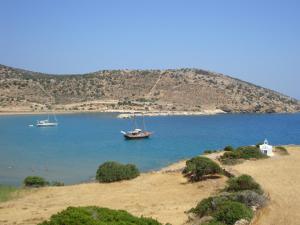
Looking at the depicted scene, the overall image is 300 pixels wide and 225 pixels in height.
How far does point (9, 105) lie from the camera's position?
132 meters

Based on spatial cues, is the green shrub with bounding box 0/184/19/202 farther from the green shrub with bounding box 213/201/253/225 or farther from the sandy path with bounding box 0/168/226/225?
the green shrub with bounding box 213/201/253/225

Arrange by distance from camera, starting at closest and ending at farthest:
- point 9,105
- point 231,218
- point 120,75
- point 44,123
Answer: point 231,218 < point 44,123 < point 9,105 < point 120,75

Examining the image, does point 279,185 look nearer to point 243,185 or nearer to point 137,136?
point 243,185

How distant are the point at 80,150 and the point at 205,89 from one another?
10091 cm

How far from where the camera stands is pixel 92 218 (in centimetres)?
1260

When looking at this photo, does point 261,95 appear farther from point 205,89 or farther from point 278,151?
point 278,151

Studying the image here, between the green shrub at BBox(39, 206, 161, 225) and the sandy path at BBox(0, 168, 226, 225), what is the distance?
505 centimetres

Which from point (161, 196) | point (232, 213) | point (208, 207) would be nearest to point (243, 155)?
point (161, 196)

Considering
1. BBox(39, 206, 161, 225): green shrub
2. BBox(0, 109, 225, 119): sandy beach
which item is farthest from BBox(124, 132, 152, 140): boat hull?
BBox(39, 206, 161, 225): green shrub

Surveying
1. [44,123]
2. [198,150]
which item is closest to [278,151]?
[198,150]

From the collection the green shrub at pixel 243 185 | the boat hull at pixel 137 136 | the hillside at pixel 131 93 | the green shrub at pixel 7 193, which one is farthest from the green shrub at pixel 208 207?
the hillside at pixel 131 93

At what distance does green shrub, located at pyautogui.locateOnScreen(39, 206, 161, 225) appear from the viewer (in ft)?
40.1

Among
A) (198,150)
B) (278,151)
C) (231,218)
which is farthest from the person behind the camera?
(198,150)

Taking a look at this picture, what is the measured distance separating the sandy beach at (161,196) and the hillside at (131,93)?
342 ft
